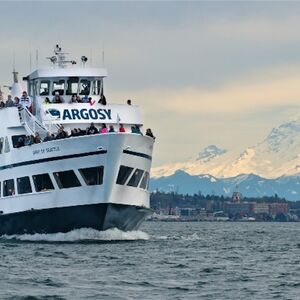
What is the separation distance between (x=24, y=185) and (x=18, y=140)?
2382 mm

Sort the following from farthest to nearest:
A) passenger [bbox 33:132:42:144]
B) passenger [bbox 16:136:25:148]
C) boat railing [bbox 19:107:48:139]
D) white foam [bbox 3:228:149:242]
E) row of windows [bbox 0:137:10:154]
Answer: boat railing [bbox 19:107:48:139]
row of windows [bbox 0:137:10:154]
passenger [bbox 16:136:25:148]
passenger [bbox 33:132:42:144]
white foam [bbox 3:228:149:242]

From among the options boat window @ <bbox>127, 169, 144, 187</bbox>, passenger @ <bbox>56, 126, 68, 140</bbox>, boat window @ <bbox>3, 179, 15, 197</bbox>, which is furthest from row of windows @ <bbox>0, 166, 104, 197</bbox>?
boat window @ <bbox>127, 169, 144, 187</bbox>

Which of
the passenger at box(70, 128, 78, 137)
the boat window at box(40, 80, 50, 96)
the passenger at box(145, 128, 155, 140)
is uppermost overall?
the boat window at box(40, 80, 50, 96)

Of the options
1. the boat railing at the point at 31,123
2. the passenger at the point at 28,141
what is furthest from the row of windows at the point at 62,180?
the boat railing at the point at 31,123

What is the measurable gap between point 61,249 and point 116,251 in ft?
7.95

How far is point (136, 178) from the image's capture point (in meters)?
57.8

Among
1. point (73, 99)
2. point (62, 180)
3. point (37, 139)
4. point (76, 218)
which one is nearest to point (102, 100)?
point (73, 99)

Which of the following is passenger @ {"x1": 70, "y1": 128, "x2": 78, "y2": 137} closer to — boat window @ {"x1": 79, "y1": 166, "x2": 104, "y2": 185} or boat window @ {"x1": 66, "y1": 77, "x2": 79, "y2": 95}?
boat window @ {"x1": 79, "y1": 166, "x2": 104, "y2": 185}

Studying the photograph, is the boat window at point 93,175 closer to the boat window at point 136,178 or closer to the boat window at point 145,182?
the boat window at point 136,178

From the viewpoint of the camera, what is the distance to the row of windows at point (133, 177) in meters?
56.0

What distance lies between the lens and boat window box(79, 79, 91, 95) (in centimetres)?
6303

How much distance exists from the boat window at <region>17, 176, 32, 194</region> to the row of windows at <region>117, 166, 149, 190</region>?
4.78 meters

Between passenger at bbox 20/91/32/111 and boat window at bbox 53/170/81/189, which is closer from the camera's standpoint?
boat window at bbox 53/170/81/189

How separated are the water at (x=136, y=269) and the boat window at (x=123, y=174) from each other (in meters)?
2.42
